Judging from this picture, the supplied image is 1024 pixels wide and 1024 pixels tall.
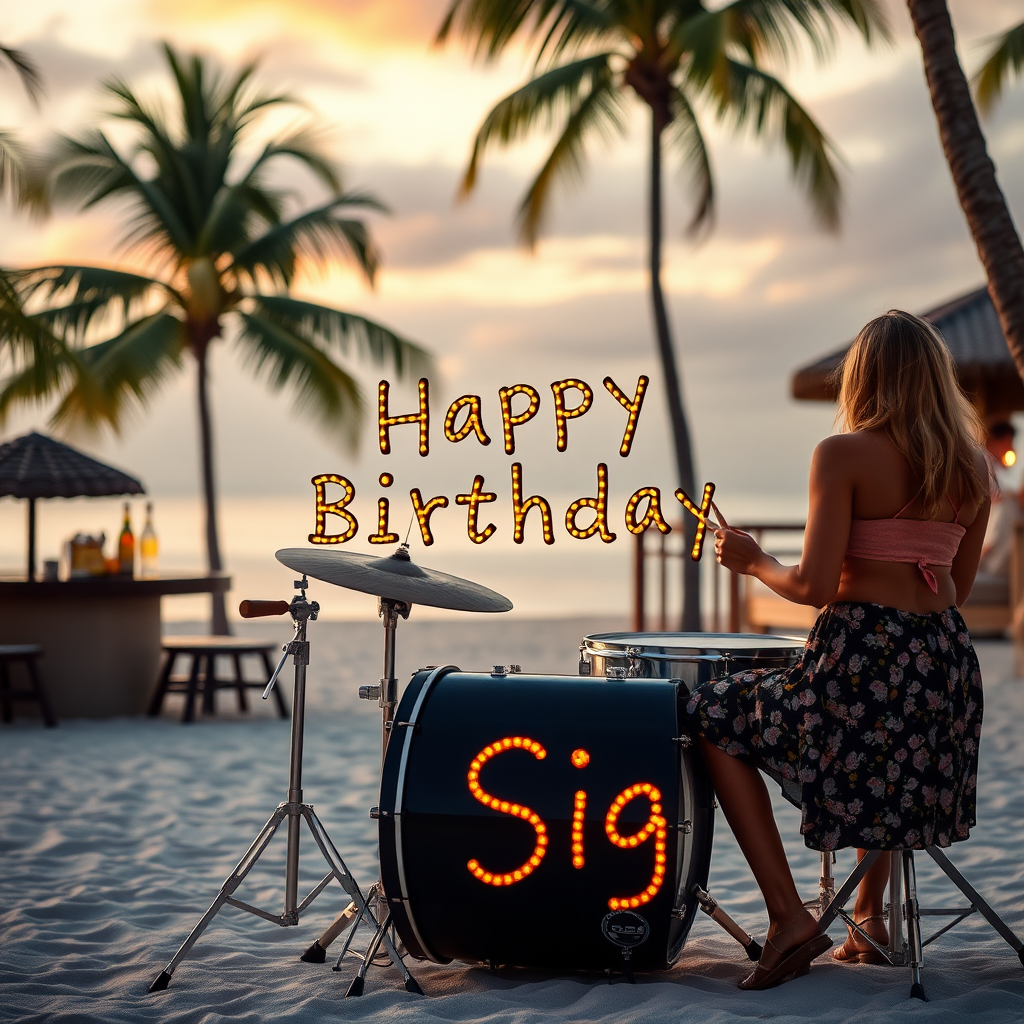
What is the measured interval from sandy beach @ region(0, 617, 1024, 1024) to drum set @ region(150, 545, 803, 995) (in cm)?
13

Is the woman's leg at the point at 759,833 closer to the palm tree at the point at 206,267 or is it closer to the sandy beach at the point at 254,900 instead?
the sandy beach at the point at 254,900

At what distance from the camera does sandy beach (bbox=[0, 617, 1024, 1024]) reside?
123 inches

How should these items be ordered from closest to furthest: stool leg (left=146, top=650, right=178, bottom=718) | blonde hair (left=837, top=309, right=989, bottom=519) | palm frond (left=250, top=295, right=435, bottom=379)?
blonde hair (left=837, top=309, right=989, bottom=519)
stool leg (left=146, top=650, right=178, bottom=718)
palm frond (left=250, top=295, right=435, bottom=379)

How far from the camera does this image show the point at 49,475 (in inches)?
317

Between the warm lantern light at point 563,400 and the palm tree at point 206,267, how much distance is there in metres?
10.1

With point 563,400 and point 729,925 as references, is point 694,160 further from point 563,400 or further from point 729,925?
point 729,925

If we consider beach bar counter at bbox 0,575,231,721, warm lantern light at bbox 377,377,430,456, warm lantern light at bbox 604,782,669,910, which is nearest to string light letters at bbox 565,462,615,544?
warm lantern light at bbox 377,377,430,456

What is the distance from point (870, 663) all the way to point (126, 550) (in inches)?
242

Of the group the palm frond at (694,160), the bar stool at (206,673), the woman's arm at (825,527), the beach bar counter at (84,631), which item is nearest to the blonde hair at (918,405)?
the woman's arm at (825,527)

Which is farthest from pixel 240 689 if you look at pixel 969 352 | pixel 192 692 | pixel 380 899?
pixel 969 352

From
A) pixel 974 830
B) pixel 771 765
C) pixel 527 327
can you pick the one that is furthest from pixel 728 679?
pixel 527 327

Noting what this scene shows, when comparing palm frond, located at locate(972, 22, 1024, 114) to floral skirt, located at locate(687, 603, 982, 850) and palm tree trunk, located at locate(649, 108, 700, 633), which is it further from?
floral skirt, located at locate(687, 603, 982, 850)

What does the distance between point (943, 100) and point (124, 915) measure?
4708 millimetres

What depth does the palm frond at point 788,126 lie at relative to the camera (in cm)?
1327
